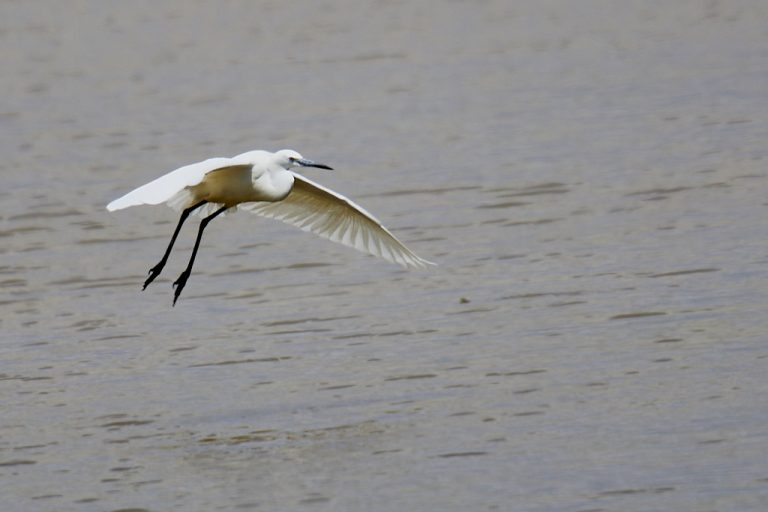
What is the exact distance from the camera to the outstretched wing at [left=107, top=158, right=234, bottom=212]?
819 centimetres

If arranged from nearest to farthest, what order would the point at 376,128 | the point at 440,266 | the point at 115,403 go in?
the point at 115,403 → the point at 440,266 → the point at 376,128

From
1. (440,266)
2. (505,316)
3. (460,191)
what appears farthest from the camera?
(460,191)

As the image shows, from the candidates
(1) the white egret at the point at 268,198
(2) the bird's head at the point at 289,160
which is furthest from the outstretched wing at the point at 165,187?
(2) the bird's head at the point at 289,160

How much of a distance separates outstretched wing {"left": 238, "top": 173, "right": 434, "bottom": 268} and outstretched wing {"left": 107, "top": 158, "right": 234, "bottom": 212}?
116cm

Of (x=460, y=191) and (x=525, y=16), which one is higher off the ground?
(x=525, y=16)

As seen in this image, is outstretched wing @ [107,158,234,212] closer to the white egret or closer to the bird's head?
the white egret

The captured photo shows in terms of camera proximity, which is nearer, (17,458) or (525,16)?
(17,458)

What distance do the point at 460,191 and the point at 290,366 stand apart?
4954mm

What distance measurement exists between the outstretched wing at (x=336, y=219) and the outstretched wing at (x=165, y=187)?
1.16 metres

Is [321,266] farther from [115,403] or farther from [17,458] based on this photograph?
[17,458]

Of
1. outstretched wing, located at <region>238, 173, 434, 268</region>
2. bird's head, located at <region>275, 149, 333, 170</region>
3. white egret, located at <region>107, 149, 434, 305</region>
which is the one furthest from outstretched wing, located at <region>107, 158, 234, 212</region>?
outstretched wing, located at <region>238, 173, 434, 268</region>

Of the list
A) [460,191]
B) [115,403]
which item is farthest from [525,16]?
[115,403]

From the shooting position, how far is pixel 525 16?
79.4 ft

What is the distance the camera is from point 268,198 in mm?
9461
